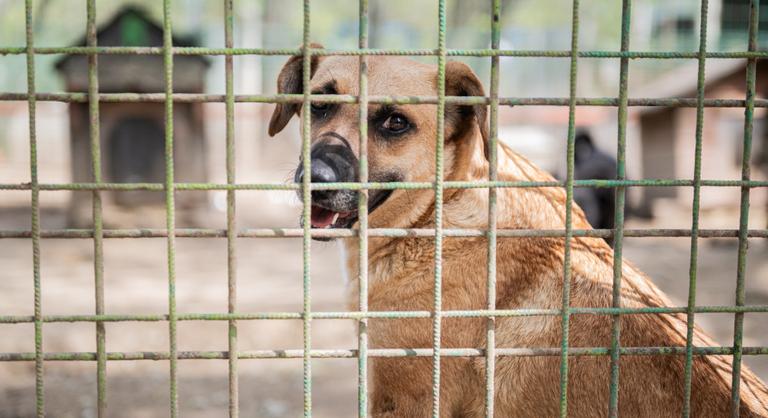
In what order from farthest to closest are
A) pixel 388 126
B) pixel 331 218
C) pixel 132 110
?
pixel 132 110
pixel 388 126
pixel 331 218

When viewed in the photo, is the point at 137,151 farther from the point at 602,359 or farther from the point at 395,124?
the point at 602,359

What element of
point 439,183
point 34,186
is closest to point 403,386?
point 439,183

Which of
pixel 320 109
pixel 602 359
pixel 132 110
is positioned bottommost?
pixel 602 359

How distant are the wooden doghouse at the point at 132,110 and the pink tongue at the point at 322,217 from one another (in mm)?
8353

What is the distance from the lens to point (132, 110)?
11125mm

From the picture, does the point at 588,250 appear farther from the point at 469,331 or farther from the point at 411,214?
the point at 411,214

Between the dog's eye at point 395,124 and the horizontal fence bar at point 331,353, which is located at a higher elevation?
the dog's eye at point 395,124

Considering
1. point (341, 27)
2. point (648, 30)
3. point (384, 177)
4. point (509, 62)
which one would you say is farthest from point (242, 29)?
point (384, 177)

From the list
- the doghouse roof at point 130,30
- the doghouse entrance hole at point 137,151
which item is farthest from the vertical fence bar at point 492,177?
the doghouse entrance hole at point 137,151

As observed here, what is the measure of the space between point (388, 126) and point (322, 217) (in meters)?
0.52

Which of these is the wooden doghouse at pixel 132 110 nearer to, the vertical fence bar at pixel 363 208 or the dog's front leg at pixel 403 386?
the dog's front leg at pixel 403 386

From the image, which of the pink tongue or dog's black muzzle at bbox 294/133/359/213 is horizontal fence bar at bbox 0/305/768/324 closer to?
dog's black muzzle at bbox 294/133/359/213

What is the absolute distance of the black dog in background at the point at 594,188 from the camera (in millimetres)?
7707

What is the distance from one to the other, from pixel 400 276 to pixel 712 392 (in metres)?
1.16
